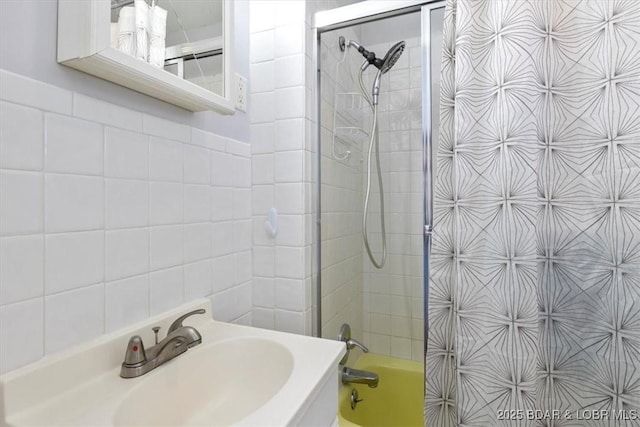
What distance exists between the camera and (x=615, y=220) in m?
0.83

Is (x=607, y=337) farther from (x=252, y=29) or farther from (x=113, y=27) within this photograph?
(x=252, y=29)

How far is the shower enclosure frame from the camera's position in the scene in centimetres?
112

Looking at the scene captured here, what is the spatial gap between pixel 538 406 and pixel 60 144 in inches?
51.9

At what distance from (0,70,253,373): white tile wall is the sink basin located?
166 millimetres

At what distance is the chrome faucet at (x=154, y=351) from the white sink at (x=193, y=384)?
2 centimetres

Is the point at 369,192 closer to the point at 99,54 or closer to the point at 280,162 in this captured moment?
the point at 280,162

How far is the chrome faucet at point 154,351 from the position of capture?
67 cm

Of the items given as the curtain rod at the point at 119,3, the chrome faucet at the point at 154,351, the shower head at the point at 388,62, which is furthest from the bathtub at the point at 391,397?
the curtain rod at the point at 119,3

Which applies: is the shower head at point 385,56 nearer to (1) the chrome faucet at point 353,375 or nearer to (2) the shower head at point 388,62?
(2) the shower head at point 388,62

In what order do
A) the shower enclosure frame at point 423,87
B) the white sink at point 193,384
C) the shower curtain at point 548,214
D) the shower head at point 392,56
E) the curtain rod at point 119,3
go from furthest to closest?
1. the shower head at point 392,56
2. the shower enclosure frame at point 423,87
3. the shower curtain at point 548,214
4. the curtain rod at point 119,3
5. the white sink at point 193,384

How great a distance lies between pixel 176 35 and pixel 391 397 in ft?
5.64

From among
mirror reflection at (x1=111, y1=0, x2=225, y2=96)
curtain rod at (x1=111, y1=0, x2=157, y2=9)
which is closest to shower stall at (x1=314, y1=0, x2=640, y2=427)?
mirror reflection at (x1=111, y1=0, x2=225, y2=96)

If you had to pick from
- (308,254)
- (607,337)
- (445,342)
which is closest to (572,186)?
(607,337)

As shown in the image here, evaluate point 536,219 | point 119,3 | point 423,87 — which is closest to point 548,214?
point 536,219
